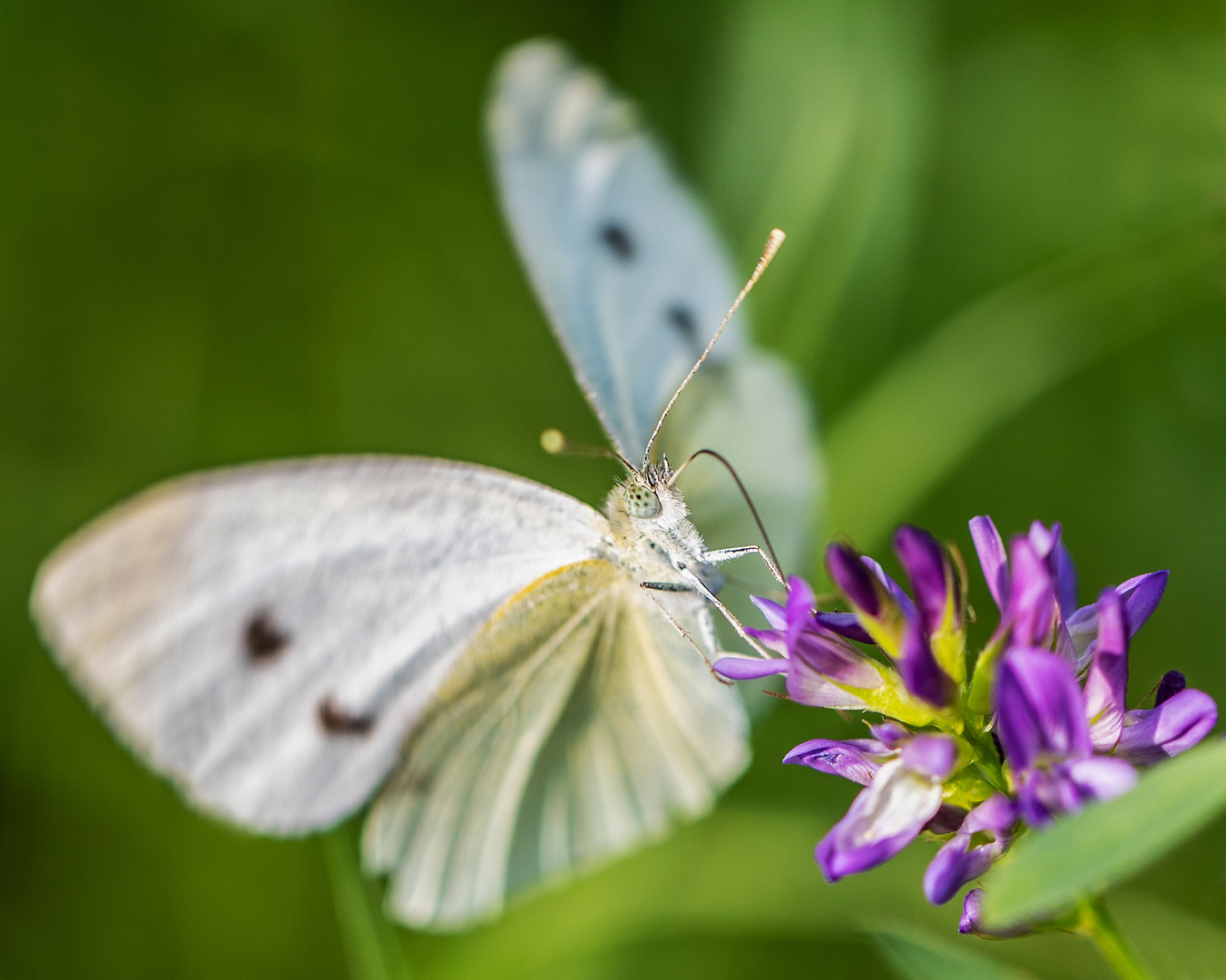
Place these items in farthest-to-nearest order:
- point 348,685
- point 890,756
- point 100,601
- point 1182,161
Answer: point 1182,161 → point 348,685 → point 100,601 → point 890,756

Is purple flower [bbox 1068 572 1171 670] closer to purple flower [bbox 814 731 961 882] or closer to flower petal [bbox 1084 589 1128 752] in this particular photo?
flower petal [bbox 1084 589 1128 752]

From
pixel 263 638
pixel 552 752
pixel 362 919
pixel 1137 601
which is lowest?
pixel 362 919

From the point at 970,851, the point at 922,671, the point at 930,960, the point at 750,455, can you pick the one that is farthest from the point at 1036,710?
the point at 750,455

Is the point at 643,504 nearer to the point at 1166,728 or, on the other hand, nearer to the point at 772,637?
the point at 772,637

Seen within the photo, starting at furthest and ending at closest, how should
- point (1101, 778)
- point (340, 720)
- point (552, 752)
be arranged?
1. point (552, 752)
2. point (340, 720)
3. point (1101, 778)

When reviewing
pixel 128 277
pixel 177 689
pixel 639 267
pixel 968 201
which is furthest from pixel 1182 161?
pixel 128 277

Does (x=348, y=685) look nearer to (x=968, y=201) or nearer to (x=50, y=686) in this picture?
(x=50, y=686)

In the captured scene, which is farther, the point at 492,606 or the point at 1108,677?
the point at 492,606
